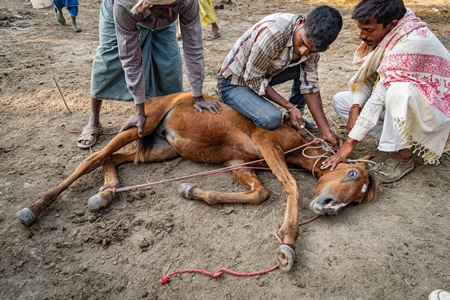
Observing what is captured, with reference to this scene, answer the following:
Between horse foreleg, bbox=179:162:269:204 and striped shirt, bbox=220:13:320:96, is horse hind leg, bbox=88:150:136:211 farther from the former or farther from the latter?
striped shirt, bbox=220:13:320:96

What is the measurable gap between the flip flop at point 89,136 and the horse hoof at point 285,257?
2505 mm

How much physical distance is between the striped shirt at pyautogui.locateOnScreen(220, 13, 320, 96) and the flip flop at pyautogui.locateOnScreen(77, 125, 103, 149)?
1632 mm

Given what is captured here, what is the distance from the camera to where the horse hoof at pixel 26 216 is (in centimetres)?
286

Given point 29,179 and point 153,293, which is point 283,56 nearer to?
point 153,293

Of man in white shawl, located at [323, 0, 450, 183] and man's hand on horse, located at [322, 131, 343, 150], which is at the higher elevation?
man in white shawl, located at [323, 0, 450, 183]

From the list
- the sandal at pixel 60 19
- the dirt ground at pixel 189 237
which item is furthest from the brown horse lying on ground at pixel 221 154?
the sandal at pixel 60 19

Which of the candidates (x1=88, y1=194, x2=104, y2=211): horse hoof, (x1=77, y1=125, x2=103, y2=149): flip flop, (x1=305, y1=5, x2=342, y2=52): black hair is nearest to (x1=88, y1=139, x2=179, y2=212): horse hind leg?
(x1=88, y1=194, x2=104, y2=211): horse hoof

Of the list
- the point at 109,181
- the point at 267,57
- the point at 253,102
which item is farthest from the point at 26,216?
the point at 267,57

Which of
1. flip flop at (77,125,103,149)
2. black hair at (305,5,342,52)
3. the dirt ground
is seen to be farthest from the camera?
flip flop at (77,125,103,149)

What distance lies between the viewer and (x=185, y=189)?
128 inches

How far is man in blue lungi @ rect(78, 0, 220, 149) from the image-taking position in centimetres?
296

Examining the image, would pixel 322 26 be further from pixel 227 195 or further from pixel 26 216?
pixel 26 216

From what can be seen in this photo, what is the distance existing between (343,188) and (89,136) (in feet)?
9.03

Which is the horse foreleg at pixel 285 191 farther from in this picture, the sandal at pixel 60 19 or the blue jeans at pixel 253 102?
the sandal at pixel 60 19
